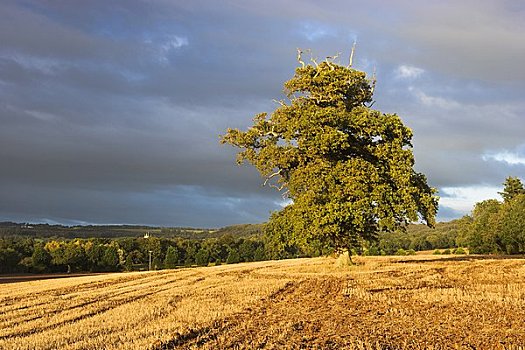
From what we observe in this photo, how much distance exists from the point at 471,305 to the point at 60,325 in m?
13.4

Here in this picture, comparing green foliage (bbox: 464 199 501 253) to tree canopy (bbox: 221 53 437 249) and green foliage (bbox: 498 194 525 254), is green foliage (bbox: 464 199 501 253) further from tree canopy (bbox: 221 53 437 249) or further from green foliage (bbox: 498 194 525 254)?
tree canopy (bbox: 221 53 437 249)

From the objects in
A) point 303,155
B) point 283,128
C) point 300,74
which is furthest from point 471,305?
point 300,74

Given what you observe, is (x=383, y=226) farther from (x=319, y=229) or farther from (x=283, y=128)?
(x=283, y=128)

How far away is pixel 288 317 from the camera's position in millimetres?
15484

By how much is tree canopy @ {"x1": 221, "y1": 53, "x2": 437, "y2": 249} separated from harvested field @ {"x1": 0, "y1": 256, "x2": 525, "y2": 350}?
7503mm

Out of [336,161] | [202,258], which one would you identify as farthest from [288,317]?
[202,258]

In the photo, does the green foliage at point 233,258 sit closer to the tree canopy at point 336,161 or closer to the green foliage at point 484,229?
the green foliage at point 484,229

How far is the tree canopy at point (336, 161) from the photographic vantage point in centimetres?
3228

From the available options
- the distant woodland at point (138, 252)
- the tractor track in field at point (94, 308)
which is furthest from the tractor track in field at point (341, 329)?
the distant woodland at point (138, 252)

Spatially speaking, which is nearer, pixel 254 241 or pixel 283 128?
pixel 283 128

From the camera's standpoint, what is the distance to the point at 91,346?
12.2m

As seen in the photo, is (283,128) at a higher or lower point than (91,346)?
higher

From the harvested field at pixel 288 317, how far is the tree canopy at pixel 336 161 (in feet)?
24.6

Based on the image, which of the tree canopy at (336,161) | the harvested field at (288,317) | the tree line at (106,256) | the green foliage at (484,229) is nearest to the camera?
the harvested field at (288,317)
